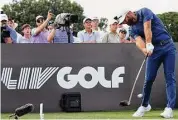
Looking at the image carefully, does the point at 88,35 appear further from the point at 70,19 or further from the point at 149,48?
the point at 149,48

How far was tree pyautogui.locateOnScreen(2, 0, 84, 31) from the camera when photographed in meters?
74.2

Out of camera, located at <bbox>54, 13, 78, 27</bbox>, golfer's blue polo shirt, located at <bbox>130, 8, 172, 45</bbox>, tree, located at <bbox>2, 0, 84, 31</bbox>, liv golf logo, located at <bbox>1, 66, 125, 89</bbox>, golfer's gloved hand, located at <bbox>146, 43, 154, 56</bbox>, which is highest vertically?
tree, located at <bbox>2, 0, 84, 31</bbox>

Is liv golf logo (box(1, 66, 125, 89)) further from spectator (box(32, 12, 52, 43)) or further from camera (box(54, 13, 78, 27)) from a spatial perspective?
camera (box(54, 13, 78, 27))

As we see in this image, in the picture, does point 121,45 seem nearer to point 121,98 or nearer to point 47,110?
point 121,98

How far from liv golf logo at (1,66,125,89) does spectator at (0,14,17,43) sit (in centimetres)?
75

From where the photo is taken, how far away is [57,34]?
1263 centimetres

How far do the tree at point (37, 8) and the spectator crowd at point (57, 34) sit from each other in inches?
2317

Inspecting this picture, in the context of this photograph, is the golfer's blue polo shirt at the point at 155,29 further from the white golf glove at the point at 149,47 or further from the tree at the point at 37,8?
the tree at the point at 37,8

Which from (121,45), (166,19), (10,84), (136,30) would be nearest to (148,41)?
(136,30)

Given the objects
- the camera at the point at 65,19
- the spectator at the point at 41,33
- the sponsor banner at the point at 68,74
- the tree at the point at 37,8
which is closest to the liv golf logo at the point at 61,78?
the sponsor banner at the point at 68,74

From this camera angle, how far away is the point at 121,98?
1239 centimetres

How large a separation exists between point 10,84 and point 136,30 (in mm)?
3031

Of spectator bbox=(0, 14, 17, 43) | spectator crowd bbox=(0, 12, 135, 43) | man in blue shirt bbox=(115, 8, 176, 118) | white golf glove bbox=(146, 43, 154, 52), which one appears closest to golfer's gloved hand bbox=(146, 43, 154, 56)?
white golf glove bbox=(146, 43, 154, 52)

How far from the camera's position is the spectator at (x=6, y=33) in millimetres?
12383
